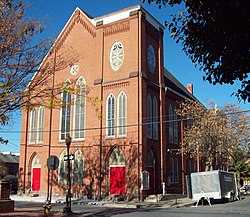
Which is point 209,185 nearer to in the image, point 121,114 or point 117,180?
point 117,180

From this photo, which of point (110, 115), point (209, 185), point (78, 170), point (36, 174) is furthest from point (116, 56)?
point (36, 174)

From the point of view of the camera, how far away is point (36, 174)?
119ft

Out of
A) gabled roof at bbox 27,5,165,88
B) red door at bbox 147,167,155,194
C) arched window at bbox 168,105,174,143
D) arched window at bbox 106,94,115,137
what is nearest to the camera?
red door at bbox 147,167,155,194

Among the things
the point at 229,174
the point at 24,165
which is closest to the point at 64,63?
the point at 229,174

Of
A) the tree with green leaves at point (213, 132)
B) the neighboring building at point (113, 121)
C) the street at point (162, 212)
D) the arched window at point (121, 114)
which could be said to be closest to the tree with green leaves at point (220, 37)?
the street at point (162, 212)

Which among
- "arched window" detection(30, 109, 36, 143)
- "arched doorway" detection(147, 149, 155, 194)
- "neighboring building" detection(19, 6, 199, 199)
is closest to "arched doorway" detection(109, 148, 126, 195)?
"neighboring building" detection(19, 6, 199, 199)

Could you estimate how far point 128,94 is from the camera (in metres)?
30.9

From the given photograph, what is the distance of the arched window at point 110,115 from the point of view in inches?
1237

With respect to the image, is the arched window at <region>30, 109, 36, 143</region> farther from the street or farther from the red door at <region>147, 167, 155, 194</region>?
the street

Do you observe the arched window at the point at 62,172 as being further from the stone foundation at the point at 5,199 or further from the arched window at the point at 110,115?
the stone foundation at the point at 5,199

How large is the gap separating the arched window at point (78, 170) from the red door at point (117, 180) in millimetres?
3361

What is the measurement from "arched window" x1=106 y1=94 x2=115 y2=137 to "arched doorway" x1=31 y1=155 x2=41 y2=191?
9430 millimetres

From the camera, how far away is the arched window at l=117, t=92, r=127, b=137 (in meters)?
30.8

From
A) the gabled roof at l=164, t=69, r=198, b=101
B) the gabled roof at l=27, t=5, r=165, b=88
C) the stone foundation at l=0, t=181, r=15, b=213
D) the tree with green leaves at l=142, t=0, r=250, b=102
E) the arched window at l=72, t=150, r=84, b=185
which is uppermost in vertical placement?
the gabled roof at l=27, t=5, r=165, b=88
